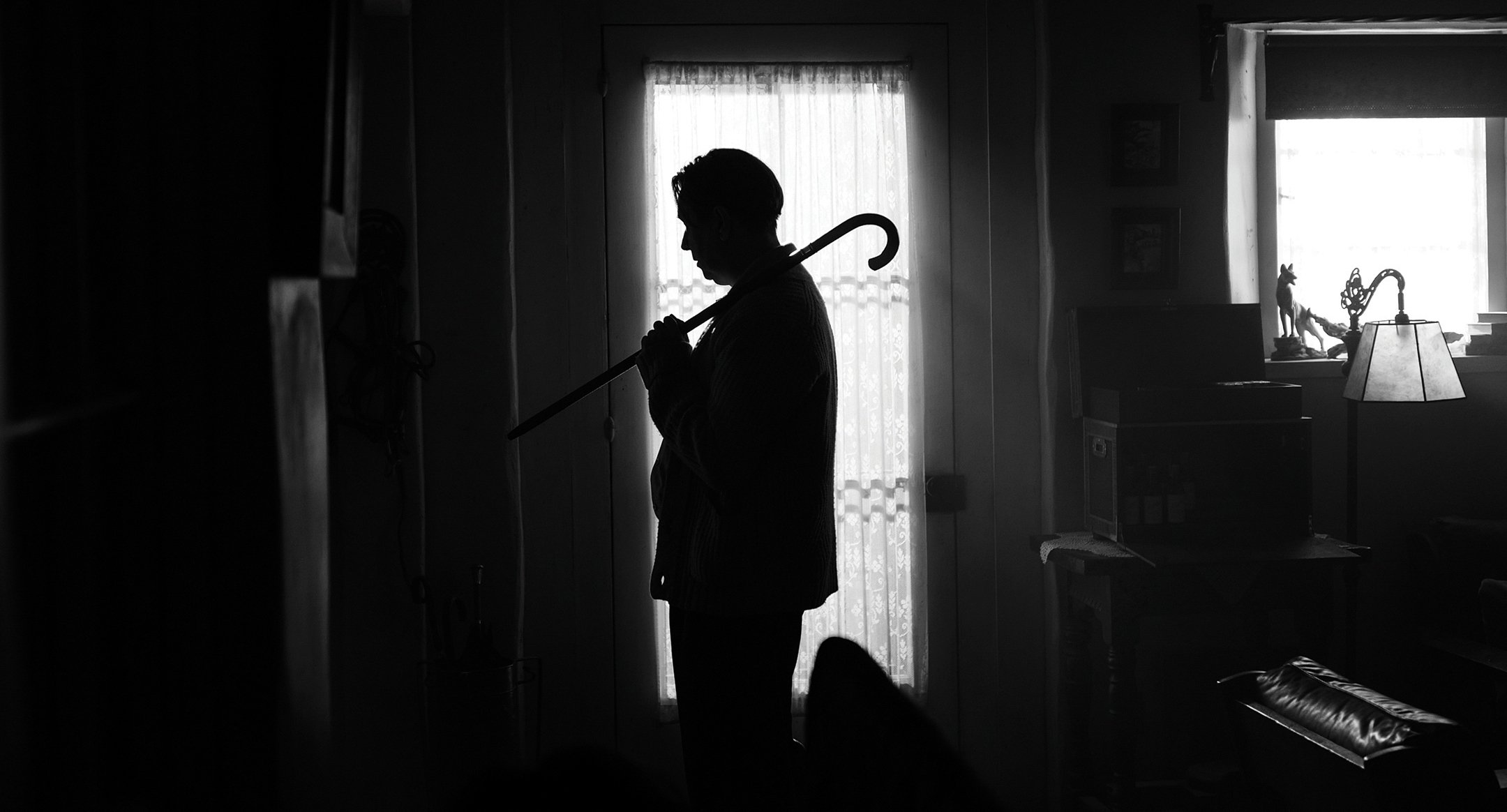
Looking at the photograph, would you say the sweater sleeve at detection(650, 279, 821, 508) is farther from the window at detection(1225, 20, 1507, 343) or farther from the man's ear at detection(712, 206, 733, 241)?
the window at detection(1225, 20, 1507, 343)

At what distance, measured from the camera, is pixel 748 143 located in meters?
3.13

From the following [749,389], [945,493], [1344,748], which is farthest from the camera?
[945,493]

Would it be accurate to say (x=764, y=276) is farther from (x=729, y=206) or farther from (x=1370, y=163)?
(x=1370, y=163)

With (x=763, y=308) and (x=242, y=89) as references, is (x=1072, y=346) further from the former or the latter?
(x=242, y=89)

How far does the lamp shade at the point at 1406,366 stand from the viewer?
123 inches

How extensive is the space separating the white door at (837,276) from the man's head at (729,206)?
1054 millimetres

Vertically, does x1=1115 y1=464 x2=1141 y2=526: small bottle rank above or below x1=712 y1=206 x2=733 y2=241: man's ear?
below

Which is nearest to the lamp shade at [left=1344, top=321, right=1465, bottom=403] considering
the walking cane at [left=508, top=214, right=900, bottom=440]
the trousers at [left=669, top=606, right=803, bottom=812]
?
the walking cane at [left=508, top=214, right=900, bottom=440]

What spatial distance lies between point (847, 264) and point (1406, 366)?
60.8 inches

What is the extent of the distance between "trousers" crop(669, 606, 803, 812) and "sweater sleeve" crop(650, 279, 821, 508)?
23 centimetres

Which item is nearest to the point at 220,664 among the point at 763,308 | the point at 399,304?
the point at 763,308

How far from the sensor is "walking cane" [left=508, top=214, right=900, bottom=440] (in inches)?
77.4

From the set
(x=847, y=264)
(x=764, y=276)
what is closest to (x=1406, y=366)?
(x=847, y=264)

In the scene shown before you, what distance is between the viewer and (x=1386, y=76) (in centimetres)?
343
